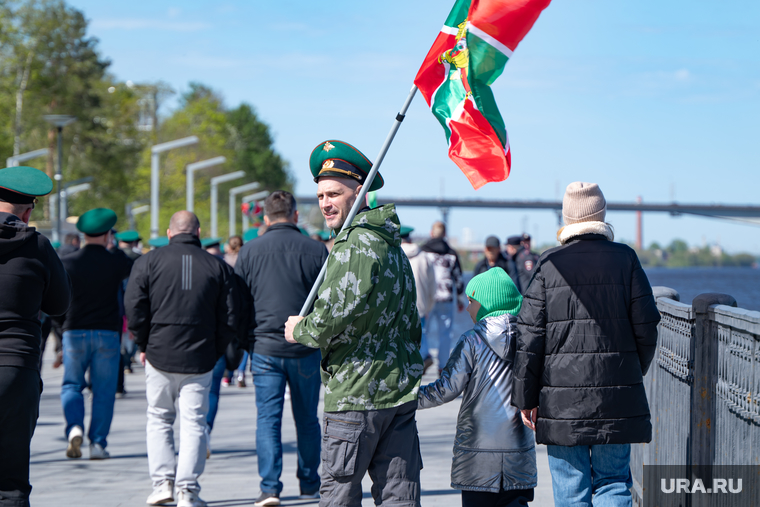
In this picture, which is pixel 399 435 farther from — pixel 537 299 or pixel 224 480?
pixel 224 480

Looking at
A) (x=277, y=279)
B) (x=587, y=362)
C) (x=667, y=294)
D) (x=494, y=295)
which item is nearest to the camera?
(x=587, y=362)

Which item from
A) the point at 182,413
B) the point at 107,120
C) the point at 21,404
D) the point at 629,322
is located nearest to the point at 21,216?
the point at 21,404

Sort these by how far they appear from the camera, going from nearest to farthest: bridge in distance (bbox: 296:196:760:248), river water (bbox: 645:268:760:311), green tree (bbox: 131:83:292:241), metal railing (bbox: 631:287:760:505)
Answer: metal railing (bbox: 631:287:760:505), river water (bbox: 645:268:760:311), green tree (bbox: 131:83:292:241), bridge in distance (bbox: 296:196:760:248)

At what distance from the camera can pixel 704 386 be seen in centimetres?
424

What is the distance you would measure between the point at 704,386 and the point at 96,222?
5.51 meters

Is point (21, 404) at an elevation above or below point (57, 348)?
above

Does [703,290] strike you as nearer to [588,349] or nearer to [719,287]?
[719,287]

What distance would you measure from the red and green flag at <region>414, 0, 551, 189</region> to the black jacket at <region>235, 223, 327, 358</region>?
2.21 metres

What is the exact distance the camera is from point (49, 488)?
21.5ft

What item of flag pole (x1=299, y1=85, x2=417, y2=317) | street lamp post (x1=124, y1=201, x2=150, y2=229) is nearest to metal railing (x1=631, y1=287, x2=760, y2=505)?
flag pole (x1=299, y1=85, x2=417, y2=317)

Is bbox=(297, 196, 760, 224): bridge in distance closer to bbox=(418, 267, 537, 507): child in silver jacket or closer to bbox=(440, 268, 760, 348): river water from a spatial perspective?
bbox=(440, 268, 760, 348): river water

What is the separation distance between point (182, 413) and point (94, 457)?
1.89 meters

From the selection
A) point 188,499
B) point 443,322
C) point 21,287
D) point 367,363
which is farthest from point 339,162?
point 443,322

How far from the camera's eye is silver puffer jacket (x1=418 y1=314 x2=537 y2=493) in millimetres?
4273
